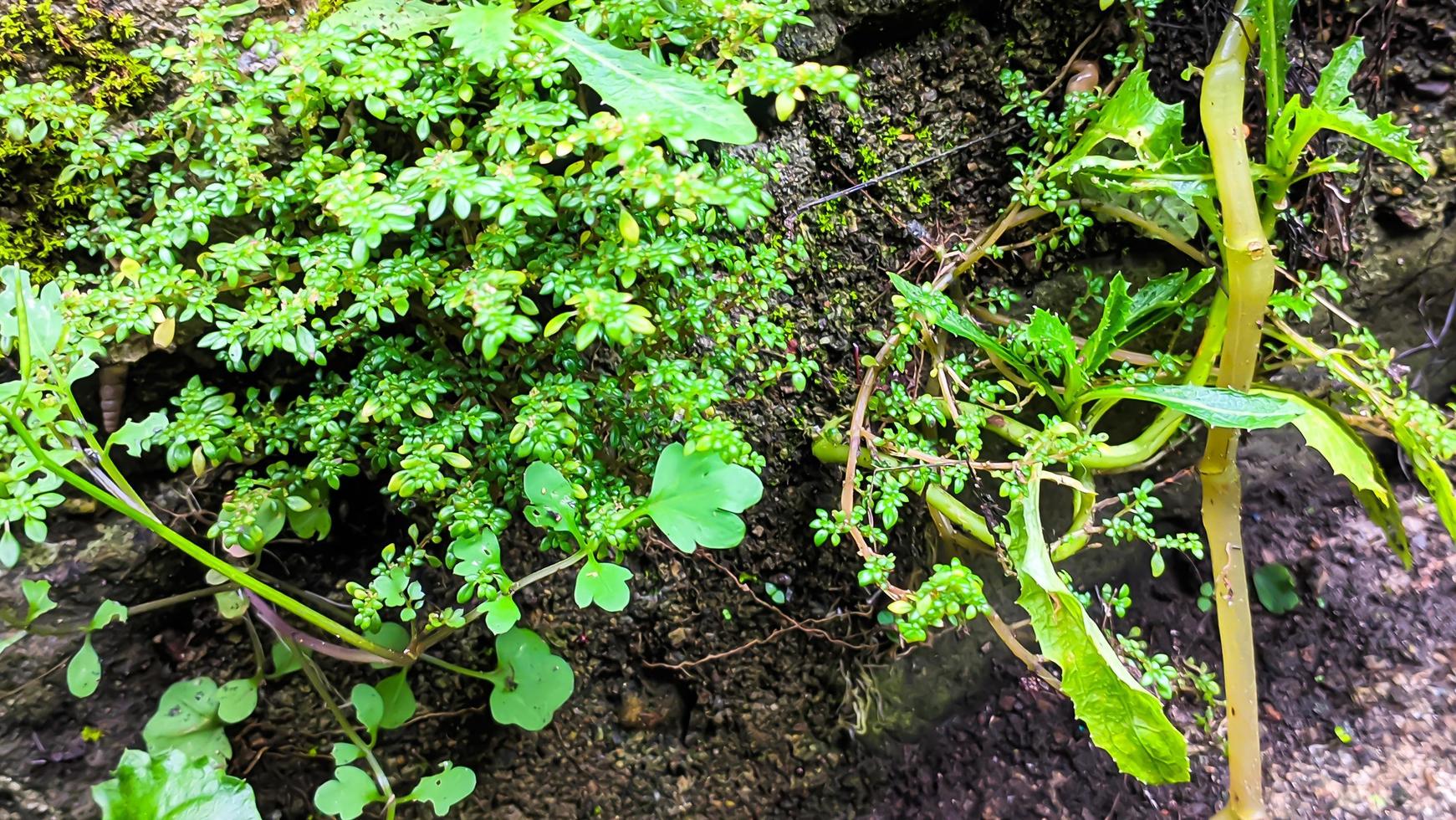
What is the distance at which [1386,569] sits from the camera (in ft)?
5.65

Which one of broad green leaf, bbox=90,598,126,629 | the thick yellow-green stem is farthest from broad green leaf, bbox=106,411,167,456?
the thick yellow-green stem

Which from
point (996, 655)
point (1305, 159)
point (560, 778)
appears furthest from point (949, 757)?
point (1305, 159)

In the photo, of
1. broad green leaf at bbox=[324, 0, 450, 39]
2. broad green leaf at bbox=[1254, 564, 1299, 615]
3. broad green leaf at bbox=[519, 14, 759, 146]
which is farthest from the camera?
broad green leaf at bbox=[1254, 564, 1299, 615]

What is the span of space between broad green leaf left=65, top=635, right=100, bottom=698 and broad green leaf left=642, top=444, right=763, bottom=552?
2.62ft

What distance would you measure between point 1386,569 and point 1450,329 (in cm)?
61

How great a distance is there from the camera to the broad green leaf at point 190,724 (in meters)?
1.11

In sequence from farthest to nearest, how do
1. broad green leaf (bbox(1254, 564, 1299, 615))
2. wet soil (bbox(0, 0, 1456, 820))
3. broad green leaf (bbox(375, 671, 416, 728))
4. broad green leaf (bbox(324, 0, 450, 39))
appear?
broad green leaf (bbox(1254, 564, 1299, 615))
wet soil (bbox(0, 0, 1456, 820))
broad green leaf (bbox(375, 671, 416, 728))
broad green leaf (bbox(324, 0, 450, 39))

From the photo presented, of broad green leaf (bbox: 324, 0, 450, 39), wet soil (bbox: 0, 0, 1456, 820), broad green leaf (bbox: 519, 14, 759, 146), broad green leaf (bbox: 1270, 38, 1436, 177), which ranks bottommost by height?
wet soil (bbox: 0, 0, 1456, 820)

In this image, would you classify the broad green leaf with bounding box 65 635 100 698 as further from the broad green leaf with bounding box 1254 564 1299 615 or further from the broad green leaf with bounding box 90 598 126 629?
the broad green leaf with bounding box 1254 564 1299 615

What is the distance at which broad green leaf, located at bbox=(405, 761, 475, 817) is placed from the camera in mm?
1081

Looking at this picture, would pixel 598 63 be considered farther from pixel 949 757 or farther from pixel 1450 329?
pixel 1450 329

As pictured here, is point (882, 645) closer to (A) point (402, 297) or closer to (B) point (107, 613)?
(A) point (402, 297)

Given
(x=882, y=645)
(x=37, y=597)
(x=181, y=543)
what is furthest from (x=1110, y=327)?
(x=37, y=597)

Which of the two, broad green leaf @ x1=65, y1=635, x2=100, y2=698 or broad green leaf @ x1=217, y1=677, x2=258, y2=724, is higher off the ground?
broad green leaf @ x1=65, y1=635, x2=100, y2=698
